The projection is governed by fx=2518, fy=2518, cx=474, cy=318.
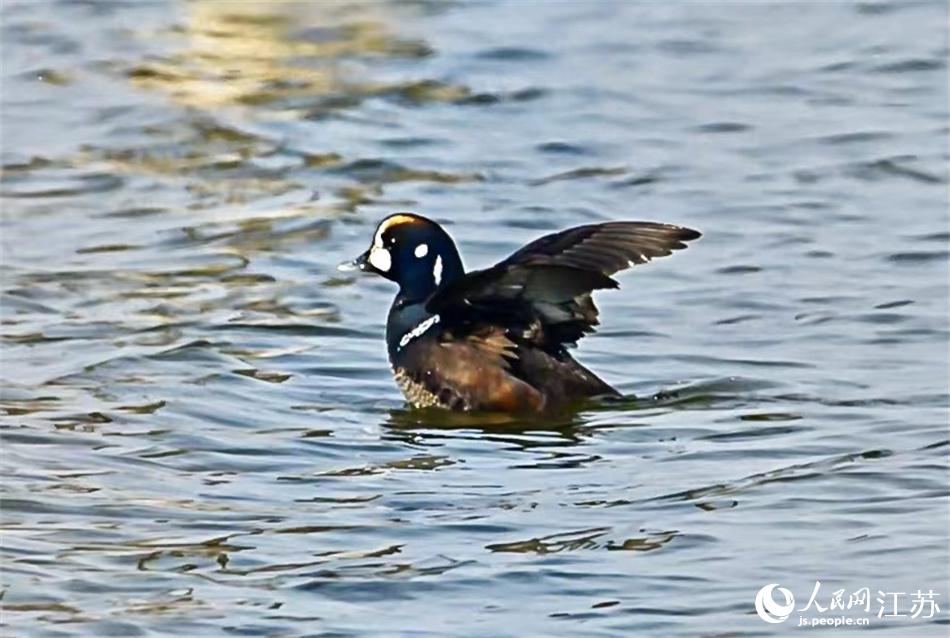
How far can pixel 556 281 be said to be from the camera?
9922 millimetres

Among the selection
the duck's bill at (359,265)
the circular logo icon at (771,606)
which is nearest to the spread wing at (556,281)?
the duck's bill at (359,265)

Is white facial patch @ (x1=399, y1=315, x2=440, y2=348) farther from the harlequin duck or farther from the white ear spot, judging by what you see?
the white ear spot

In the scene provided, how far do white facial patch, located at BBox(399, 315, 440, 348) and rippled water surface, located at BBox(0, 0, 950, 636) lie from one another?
30cm

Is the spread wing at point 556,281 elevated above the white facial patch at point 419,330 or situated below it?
above

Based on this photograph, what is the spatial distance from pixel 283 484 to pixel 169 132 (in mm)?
7136

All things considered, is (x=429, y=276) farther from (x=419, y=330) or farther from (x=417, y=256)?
(x=419, y=330)

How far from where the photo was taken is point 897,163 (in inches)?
571

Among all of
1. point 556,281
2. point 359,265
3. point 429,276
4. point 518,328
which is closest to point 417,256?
point 429,276

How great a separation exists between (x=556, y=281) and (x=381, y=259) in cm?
122

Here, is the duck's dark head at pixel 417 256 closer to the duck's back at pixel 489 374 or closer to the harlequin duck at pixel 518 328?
the harlequin duck at pixel 518 328

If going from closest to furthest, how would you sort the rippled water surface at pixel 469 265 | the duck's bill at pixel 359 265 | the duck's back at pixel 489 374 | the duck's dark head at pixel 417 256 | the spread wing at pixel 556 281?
1. the rippled water surface at pixel 469 265
2. the spread wing at pixel 556 281
3. the duck's back at pixel 489 374
4. the duck's dark head at pixel 417 256
5. the duck's bill at pixel 359 265

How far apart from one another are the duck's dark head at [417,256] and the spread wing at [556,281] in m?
0.43

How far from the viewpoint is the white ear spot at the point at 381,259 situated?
10.9m
